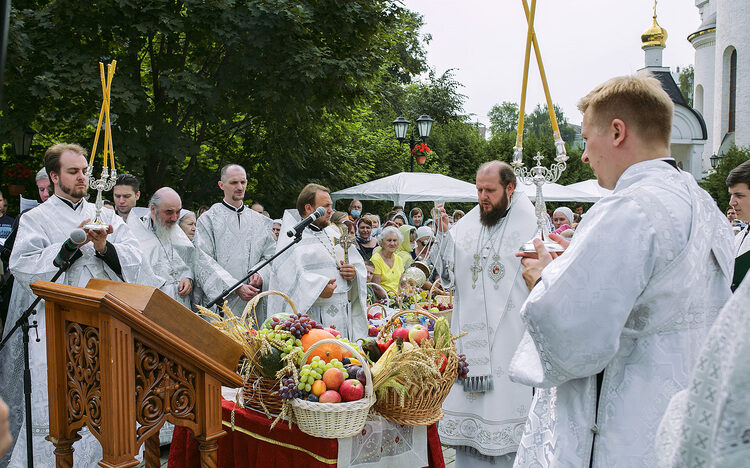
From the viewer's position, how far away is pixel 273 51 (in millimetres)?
11070

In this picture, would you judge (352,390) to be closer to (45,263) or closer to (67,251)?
(67,251)

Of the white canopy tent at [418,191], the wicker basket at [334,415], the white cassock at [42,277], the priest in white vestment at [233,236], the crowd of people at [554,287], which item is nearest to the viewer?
the crowd of people at [554,287]

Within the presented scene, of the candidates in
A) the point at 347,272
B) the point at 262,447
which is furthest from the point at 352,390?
the point at 347,272

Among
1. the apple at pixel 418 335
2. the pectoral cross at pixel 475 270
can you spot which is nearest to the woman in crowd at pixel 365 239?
the pectoral cross at pixel 475 270

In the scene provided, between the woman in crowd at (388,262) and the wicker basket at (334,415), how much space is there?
5269 millimetres

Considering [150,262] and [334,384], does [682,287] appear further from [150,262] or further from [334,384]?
[150,262]

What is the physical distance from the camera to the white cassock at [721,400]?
2.55ft

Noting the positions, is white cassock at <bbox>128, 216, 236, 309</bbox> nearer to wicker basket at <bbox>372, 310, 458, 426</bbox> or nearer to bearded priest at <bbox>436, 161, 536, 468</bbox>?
bearded priest at <bbox>436, 161, 536, 468</bbox>

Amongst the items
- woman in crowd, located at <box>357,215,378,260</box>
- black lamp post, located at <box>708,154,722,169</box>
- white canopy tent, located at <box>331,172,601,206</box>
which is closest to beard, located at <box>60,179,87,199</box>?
woman in crowd, located at <box>357,215,378,260</box>

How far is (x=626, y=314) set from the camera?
1.96 meters

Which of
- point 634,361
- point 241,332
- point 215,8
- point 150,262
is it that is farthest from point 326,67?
point 634,361

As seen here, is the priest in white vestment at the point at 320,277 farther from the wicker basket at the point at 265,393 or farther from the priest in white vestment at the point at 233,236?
the wicker basket at the point at 265,393

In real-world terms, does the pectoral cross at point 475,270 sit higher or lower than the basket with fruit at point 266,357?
higher

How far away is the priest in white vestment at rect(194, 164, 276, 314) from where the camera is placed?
20.4 feet
